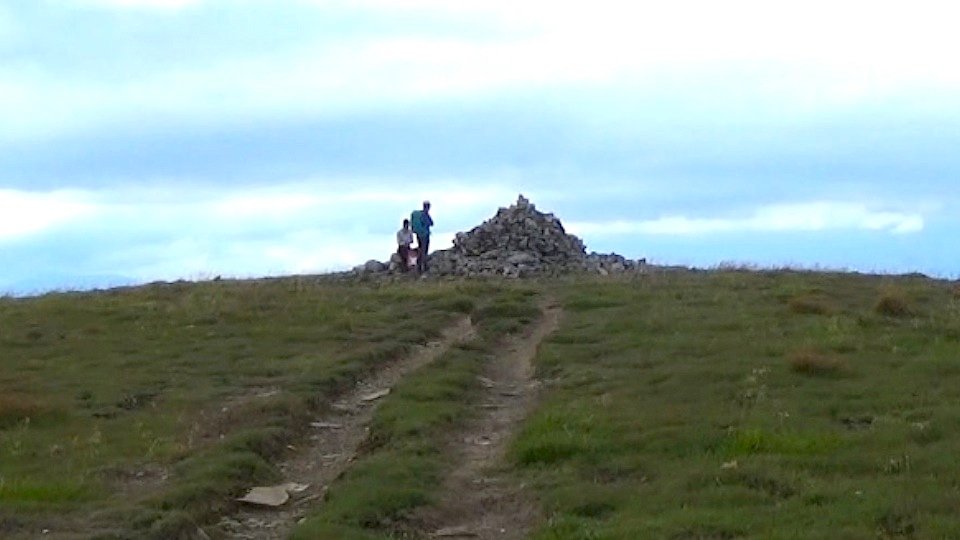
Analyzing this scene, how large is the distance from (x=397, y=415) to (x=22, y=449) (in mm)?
5962

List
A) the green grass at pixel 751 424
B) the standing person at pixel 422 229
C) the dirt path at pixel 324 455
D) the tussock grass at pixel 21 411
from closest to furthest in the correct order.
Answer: the green grass at pixel 751 424 < the dirt path at pixel 324 455 < the tussock grass at pixel 21 411 < the standing person at pixel 422 229

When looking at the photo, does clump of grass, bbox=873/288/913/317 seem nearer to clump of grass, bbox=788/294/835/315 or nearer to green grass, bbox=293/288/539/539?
clump of grass, bbox=788/294/835/315

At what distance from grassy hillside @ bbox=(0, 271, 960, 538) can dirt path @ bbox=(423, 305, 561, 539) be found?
0.35 meters

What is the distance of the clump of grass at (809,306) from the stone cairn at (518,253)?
52.8 feet

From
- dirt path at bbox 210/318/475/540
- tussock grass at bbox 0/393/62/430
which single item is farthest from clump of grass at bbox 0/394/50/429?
dirt path at bbox 210/318/475/540

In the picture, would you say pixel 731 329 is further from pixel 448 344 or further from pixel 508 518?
pixel 508 518

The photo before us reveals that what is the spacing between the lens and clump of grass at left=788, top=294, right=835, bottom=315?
1421 inches

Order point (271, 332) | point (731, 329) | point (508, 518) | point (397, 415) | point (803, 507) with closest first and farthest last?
point (803, 507)
point (508, 518)
point (397, 415)
point (731, 329)
point (271, 332)

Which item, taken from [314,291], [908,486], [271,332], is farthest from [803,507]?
[314,291]

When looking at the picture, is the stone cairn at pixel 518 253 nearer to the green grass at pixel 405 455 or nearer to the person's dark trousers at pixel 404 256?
the person's dark trousers at pixel 404 256

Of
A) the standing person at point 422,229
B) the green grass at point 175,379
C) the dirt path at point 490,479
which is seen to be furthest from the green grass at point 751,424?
the standing person at point 422,229

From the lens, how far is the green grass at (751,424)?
16.8 m

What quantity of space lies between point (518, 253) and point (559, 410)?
31483 millimetres

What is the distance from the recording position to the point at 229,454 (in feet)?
70.5
